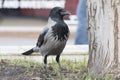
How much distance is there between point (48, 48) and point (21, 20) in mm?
6940

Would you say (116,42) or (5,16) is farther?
(5,16)

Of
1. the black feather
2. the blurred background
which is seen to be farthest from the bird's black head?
the blurred background

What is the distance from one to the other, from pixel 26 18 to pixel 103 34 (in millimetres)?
7463

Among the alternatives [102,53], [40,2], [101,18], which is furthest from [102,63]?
[40,2]

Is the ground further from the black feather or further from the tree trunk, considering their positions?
the black feather

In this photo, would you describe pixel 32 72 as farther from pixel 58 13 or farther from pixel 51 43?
pixel 58 13

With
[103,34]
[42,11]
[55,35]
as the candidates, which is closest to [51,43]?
[55,35]

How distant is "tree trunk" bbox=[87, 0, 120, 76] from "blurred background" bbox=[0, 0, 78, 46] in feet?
21.7

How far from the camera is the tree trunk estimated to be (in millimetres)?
6664

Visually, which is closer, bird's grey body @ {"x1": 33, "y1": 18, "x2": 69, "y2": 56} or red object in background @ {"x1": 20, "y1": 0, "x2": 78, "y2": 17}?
bird's grey body @ {"x1": 33, "y1": 18, "x2": 69, "y2": 56}

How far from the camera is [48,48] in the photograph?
7.16 metres

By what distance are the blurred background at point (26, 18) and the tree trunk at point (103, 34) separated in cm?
662

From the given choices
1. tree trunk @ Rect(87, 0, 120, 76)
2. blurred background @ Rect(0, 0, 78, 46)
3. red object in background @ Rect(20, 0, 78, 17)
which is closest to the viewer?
tree trunk @ Rect(87, 0, 120, 76)

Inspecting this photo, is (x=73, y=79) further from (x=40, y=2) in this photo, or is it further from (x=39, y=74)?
(x=40, y=2)
